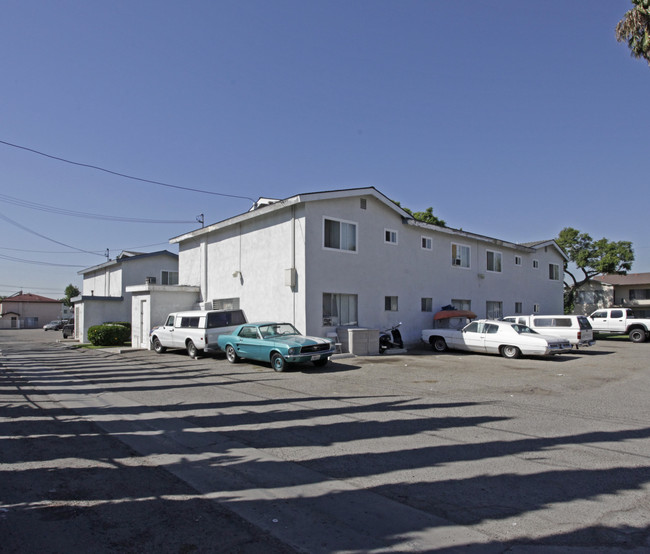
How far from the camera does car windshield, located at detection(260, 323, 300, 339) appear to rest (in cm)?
1526

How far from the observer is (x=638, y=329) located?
86.2 ft

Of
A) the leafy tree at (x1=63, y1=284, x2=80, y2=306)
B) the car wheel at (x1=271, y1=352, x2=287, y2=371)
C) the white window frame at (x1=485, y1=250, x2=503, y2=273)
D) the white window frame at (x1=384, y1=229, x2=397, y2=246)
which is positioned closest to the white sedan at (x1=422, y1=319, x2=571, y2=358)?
the white window frame at (x1=384, y1=229, x2=397, y2=246)

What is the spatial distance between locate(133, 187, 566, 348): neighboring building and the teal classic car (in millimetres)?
2661

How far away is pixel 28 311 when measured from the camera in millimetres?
79188

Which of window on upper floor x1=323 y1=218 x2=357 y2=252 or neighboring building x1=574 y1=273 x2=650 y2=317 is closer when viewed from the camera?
window on upper floor x1=323 y1=218 x2=357 y2=252

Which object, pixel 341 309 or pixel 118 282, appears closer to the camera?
pixel 341 309

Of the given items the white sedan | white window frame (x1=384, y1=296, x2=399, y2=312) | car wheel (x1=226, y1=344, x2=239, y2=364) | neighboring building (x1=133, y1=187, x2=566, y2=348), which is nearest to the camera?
car wheel (x1=226, y1=344, x2=239, y2=364)

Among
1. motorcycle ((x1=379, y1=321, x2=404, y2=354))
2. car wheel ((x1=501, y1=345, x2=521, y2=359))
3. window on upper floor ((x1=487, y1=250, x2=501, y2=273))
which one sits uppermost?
window on upper floor ((x1=487, y1=250, x2=501, y2=273))

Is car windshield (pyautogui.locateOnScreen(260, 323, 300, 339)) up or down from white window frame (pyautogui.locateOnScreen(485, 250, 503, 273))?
down

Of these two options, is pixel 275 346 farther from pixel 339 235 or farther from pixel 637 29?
pixel 637 29

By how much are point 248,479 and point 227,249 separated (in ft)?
59.3

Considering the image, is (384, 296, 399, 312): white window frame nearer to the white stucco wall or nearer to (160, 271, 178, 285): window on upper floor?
the white stucco wall

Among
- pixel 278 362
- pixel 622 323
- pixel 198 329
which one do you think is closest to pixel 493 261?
pixel 622 323

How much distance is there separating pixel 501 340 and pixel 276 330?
8570 mm
